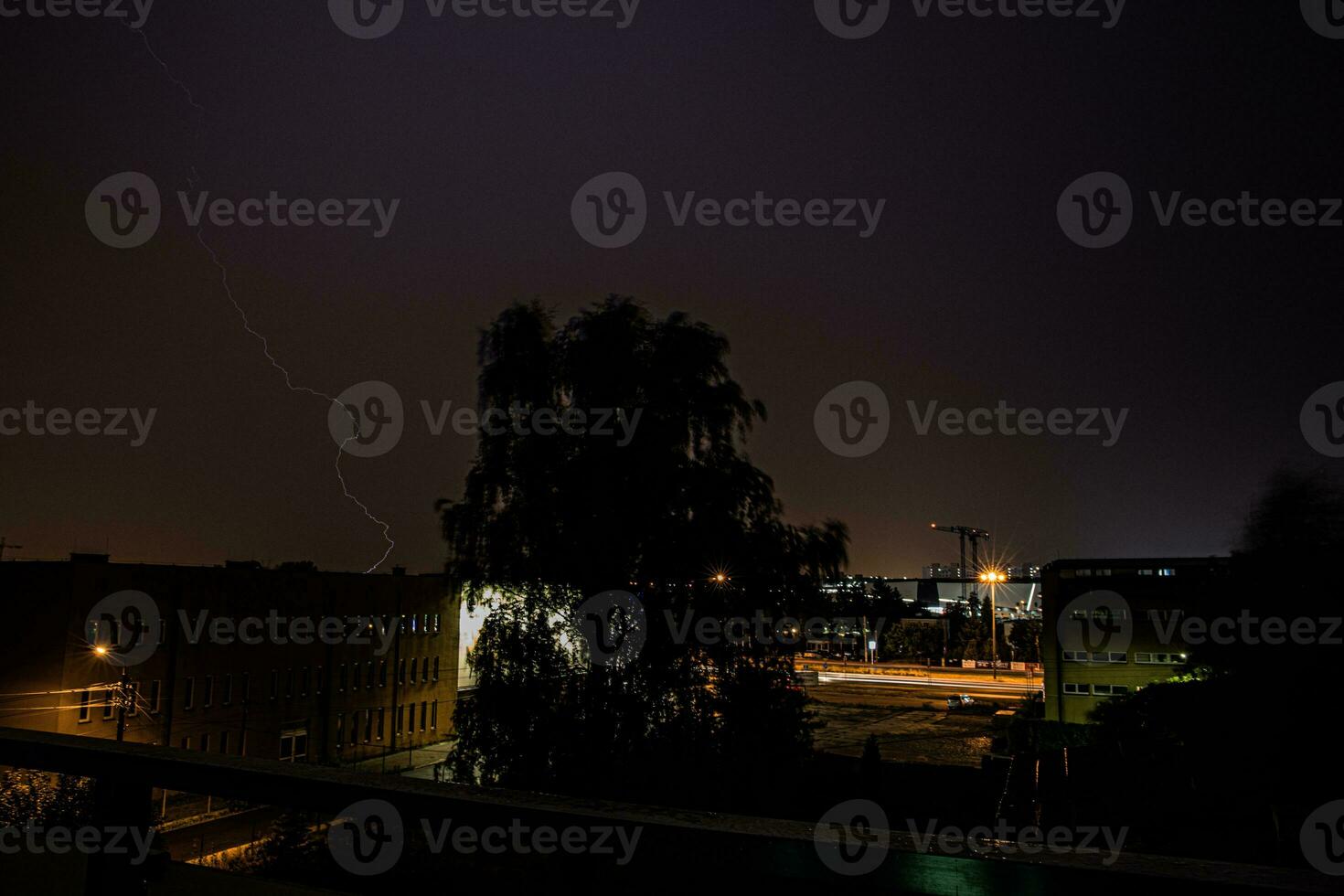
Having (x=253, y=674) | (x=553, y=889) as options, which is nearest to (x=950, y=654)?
(x=253, y=674)

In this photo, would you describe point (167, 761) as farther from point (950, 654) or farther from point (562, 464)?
point (950, 654)

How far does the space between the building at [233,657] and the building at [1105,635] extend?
1177 inches

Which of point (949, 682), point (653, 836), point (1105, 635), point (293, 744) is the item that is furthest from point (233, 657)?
point (949, 682)

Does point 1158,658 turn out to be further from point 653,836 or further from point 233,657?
point 653,836

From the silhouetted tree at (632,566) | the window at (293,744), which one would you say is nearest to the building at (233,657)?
the window at (293,744)

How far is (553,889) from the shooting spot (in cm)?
214

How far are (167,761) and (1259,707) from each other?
20.6 metres

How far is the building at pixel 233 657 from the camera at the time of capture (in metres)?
26.6

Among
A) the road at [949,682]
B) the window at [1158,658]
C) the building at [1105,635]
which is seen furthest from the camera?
the road at [949,682]

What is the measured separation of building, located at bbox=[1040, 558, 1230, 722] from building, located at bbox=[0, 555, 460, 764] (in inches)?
1177

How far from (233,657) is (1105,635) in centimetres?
3812

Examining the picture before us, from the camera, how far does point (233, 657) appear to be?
33094 millimetres

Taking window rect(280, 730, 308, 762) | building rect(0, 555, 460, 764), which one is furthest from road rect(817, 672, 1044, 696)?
window rect(280, 730, 308, 762)

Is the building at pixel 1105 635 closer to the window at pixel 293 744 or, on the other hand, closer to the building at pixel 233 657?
the building at pixel 233 657
